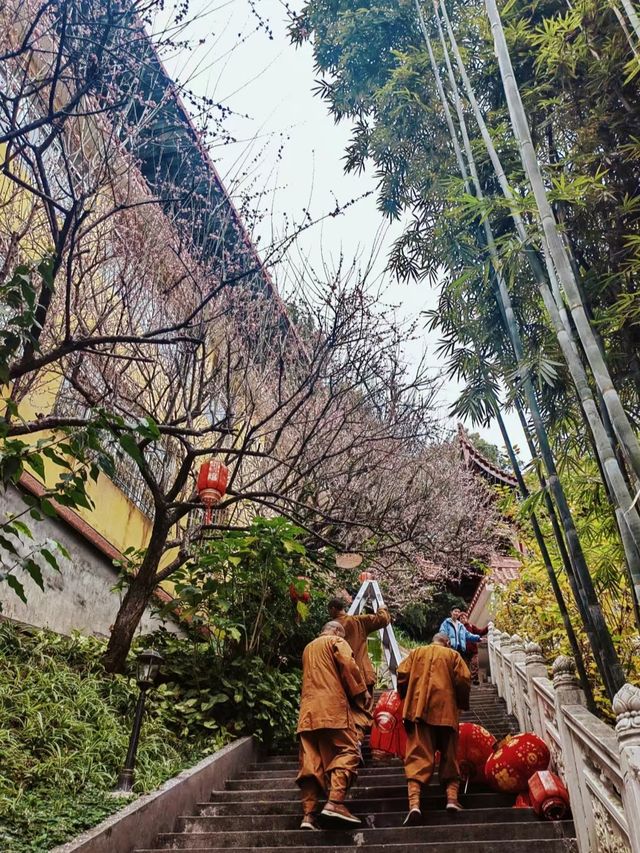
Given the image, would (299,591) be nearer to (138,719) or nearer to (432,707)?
(432,707)

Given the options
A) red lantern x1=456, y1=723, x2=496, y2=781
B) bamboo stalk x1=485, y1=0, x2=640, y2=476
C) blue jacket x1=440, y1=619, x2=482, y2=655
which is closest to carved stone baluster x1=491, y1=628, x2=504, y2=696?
blue jacket x1=440, y1=619, x2=482, y2=655

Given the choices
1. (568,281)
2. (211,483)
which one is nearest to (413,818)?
(211,483)

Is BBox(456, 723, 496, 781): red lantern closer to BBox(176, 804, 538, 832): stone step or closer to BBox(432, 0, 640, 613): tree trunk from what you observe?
BBox(176, 804, 538, 832): stone step

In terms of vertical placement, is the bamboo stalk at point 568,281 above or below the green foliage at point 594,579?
above

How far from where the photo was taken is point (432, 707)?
193 inches

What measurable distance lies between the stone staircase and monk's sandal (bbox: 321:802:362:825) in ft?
0.41

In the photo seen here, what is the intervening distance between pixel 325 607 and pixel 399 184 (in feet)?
21.2

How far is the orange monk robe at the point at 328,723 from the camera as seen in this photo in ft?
14.9

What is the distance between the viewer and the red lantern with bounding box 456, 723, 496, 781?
5.12 metres

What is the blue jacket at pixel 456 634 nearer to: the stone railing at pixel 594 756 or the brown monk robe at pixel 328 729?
the stone railing at pixel 594 756

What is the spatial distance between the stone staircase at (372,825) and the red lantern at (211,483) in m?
2.47

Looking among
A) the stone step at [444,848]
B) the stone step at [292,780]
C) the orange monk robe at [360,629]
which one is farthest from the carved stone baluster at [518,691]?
the stone step at [444,848]

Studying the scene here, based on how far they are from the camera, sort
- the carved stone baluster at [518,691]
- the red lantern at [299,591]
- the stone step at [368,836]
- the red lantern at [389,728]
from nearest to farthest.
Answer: the stone step at [368,836] < the red lantern at [389,728] < the carved stone baluster at [518,691] < the red lantern at [299,591]

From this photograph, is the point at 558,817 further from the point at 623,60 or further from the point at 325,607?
the point at 623,60
